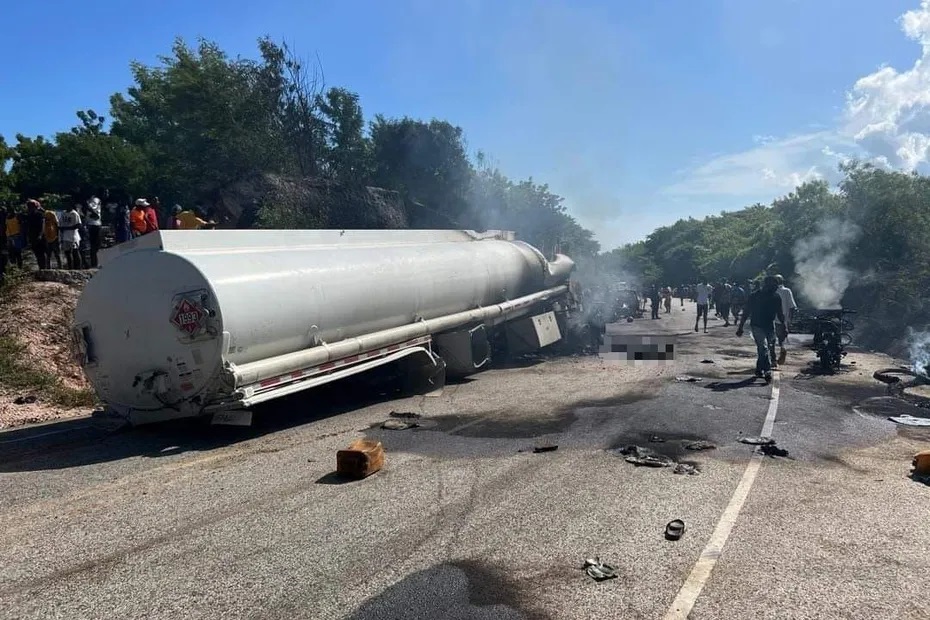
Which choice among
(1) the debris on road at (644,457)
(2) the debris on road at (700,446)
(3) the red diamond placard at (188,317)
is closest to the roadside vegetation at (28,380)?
(3) the red diamond placard at (188,317)

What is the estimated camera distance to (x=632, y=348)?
14133mm

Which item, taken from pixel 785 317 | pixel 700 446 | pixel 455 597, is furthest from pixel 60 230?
pixel 785 317

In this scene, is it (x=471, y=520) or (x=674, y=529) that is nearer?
(x=674, y=529)

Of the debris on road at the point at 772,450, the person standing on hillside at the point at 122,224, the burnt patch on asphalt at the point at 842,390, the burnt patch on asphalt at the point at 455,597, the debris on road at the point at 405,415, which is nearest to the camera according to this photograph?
the burnt patch on asphalt at the point at 455,597

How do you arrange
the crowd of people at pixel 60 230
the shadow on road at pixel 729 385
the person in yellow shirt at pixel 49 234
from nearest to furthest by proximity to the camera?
1. the shadow on road at pixel 729 385
2. the crowd of people at pixel 60 230
3. the person in yellow shirt at pixel 49 234

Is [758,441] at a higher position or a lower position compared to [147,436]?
lower

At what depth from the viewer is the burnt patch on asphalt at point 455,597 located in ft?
11.1

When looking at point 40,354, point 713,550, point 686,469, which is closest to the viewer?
point 713,550

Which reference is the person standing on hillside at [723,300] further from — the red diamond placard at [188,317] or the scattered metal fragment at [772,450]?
the red diamond placard at [188,317]

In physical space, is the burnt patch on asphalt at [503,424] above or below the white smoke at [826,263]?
below

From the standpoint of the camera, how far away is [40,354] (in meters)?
11.2

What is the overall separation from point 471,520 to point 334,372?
420 centimetres

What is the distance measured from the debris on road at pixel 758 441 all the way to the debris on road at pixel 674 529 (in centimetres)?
262

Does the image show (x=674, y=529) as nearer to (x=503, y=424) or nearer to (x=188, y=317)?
(x=503, y=424)
